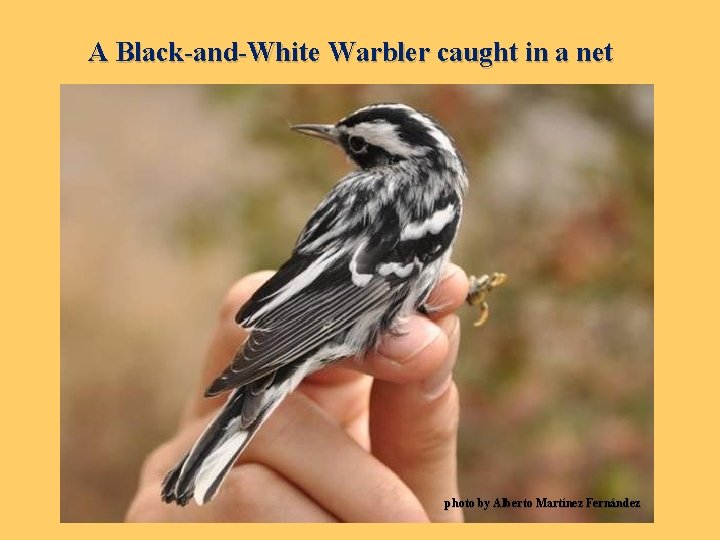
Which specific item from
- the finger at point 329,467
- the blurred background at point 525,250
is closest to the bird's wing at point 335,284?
the finger at point 329,467

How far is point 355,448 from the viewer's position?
55.4 inches

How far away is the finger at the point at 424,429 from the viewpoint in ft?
4.97

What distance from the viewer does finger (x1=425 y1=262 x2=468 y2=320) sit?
1487mm

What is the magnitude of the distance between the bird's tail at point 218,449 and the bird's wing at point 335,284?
0.13 feet

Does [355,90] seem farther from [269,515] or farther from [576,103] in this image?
[269,515]

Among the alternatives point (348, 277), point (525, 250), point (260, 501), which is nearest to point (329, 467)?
point (260, 501)

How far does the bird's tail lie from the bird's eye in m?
0.58

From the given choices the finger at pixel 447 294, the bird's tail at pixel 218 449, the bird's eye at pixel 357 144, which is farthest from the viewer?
the bird's eye at pixel 357 144

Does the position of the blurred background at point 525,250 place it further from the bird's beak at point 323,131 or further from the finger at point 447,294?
the finger at point 447,294

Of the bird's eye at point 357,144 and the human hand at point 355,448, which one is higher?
the bird's eye at point 357,144
